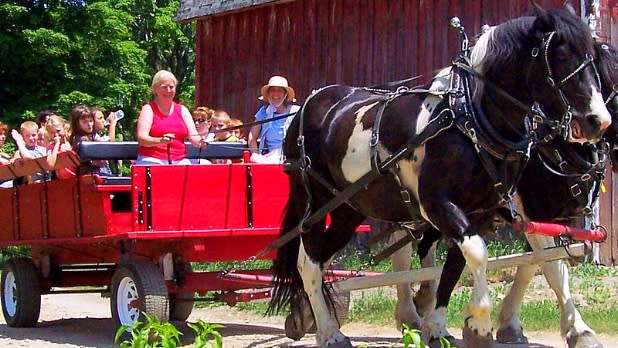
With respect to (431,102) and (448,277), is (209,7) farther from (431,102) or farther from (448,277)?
(448,277)

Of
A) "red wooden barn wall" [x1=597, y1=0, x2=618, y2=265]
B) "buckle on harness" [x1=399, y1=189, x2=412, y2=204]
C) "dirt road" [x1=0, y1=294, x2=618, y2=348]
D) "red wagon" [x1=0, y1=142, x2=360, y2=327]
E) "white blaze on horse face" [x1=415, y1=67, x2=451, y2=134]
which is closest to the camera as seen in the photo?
"white blaze on horse face" [x1=415, y1=67, x2=451, y2=134]

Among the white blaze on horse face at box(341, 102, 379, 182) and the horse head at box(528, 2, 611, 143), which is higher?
the horse head at box(528, 2, 611, 143)

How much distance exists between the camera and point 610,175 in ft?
40.5

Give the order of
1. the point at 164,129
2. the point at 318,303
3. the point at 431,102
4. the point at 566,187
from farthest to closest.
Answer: the point at 164,129 < the point at 318,303 < the point at 566,187 < the point at 431,102

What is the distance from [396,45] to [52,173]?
639cm

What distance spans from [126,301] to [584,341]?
3554 mm

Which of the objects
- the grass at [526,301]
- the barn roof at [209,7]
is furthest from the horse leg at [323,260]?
the barn roof at [209,7]

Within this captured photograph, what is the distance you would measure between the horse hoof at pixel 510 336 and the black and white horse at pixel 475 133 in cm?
126

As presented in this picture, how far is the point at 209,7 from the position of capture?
1791 cm

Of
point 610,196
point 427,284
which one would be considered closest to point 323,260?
point 427,284

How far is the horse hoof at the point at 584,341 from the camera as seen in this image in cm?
703

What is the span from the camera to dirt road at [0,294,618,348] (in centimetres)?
842

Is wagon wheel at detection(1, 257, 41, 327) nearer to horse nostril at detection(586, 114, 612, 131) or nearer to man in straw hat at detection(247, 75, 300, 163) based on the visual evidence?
man in straw hat at detection(247, 75, 300, 163)

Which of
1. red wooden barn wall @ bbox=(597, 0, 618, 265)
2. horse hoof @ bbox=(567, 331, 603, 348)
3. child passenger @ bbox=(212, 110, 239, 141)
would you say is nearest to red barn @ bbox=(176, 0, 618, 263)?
red wooden barn wall @ bbox=(597, 0, 618, 265)
